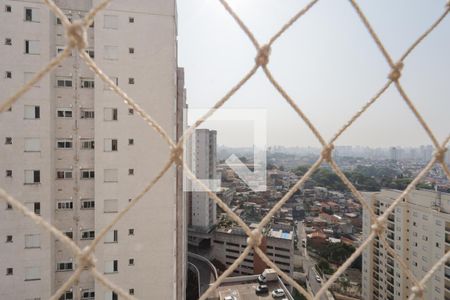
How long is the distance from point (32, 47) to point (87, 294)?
2997 mm

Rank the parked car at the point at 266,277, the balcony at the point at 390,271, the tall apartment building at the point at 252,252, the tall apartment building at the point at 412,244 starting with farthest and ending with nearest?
1. the tall apartment building at the point at 252,252
2. the balcony at the point at 390,271
3. the parked car at the point at 266,277
4. the tall apartment building at the point at 412,244

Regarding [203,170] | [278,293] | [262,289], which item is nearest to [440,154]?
[278,293]

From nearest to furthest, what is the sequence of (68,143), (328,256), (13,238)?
(13,238) → (68,143) → (328,256)

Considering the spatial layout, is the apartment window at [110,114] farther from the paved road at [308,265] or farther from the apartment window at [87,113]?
the paved road at [308,265]

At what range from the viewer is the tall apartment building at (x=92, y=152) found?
2.86 m

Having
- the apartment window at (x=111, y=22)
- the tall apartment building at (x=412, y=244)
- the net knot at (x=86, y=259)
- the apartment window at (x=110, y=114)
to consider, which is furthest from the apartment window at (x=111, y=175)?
the tall apartment building at (x=412, y=244)

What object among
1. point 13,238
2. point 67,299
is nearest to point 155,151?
point 13,238

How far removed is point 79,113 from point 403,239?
6.49 meters

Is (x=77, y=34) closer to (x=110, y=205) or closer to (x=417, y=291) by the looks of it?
(x=417, y=291)

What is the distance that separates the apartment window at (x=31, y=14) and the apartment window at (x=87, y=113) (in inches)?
42.9

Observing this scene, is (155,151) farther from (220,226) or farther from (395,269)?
(220,226)

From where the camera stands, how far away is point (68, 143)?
10.1ft

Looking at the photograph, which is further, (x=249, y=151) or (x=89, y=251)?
(x=249, y=151)

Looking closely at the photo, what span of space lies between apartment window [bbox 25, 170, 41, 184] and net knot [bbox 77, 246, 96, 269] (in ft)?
10.3
